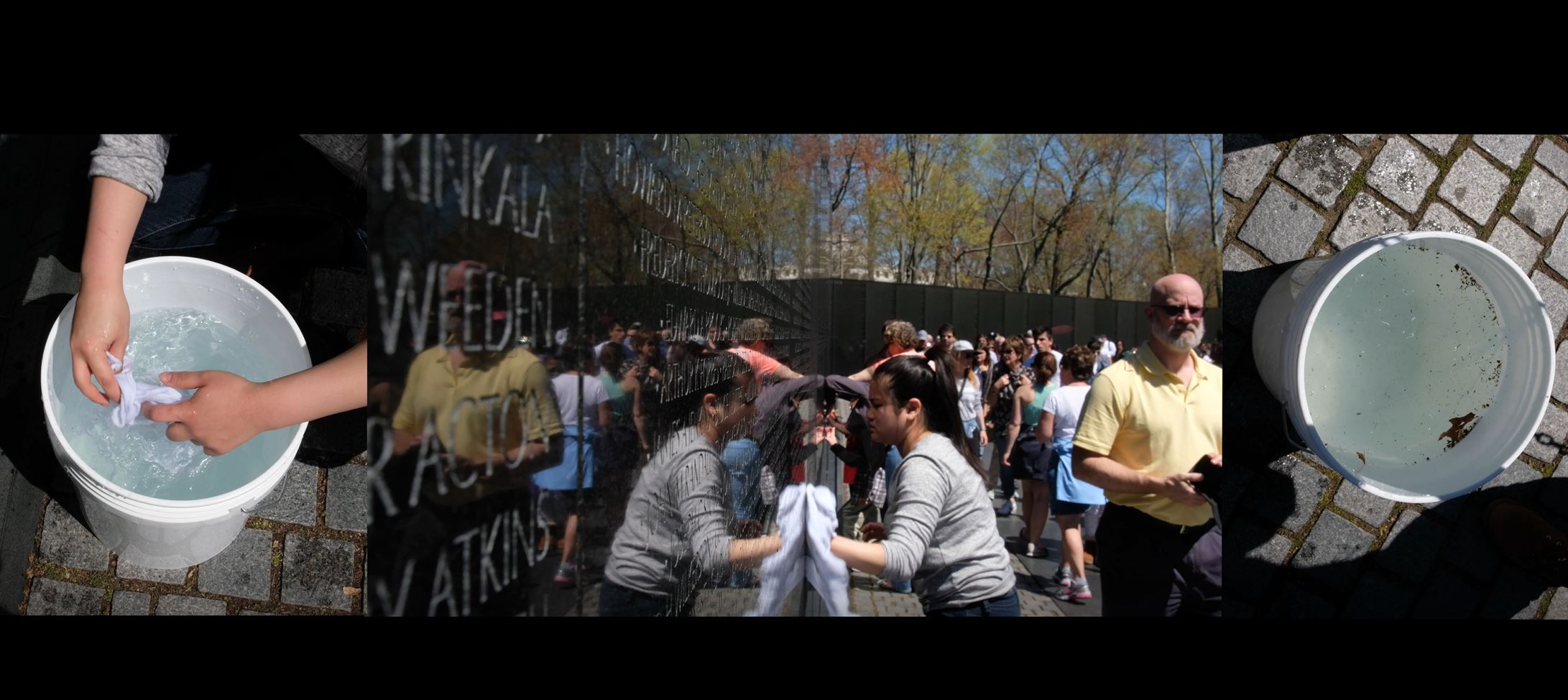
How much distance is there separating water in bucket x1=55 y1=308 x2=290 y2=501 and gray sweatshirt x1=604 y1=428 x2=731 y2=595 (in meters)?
0.82

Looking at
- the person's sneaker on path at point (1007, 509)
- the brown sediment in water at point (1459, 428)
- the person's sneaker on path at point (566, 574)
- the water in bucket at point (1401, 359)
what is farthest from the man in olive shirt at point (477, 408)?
the brown sediment in water at point (1459, 428)

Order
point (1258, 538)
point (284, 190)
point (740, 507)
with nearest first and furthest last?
point (740, 507)
point (284, 190)
point (1258, 538)

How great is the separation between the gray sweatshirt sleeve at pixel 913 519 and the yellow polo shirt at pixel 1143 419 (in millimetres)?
375

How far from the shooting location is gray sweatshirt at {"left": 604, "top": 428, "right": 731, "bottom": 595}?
0.79 metres

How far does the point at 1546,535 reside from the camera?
1.96 meters

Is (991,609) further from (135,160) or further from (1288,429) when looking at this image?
(135,160)

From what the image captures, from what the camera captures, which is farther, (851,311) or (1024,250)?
(851,311)

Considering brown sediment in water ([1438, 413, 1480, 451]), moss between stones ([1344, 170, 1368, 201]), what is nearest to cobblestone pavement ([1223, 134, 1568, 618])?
moss between stones ([1344, 170, 1368, 201])

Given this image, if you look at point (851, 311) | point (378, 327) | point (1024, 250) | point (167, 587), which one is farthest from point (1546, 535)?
point (167, 587)

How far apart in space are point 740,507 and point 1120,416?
2.92 feet

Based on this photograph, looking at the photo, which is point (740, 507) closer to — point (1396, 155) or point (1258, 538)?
point (1258, 538)

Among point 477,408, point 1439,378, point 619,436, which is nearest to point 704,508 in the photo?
point 619,436

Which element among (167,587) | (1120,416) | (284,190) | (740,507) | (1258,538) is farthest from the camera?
(1258,538)

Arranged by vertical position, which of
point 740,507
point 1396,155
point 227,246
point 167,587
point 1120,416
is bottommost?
point 167,587
